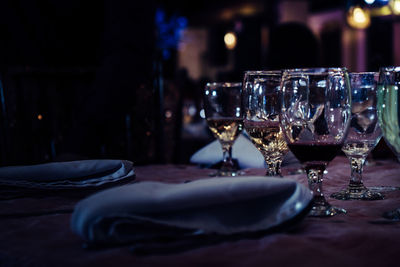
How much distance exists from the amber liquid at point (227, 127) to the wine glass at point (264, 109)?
226mm

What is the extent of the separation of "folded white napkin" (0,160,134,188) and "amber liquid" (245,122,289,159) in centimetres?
25

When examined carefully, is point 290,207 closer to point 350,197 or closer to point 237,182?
point 237,182

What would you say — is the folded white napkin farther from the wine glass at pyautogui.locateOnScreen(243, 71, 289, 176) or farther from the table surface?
the wine glass at pyautogui.locateOnScreen(243, 71, 289, 176)

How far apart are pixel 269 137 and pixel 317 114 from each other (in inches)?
9.2

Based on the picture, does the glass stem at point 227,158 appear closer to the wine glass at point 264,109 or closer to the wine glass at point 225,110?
the wine glass at point 225,110

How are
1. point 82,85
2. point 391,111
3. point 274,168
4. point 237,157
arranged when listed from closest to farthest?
point 391,111, point 274,168, point 237,157, point 82,85

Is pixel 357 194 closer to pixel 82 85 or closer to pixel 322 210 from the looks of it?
pixel 322 210

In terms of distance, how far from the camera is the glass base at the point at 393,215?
64 centimetres

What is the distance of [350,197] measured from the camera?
32.0 inches

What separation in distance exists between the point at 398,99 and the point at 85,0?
3.62 m

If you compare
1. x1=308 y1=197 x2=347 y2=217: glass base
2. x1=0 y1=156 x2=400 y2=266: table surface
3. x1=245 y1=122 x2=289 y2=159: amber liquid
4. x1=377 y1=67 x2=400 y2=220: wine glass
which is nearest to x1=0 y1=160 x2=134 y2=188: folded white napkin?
x1=0 y1=156 x2=400 y2=266: table surface

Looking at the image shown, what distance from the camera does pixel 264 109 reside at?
89 centimetres

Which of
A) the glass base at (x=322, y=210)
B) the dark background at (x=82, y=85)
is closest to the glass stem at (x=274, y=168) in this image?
the glass base at (x=322, y=210)

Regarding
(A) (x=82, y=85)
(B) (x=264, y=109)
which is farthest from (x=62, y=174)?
(A) (x=82, y=85)
